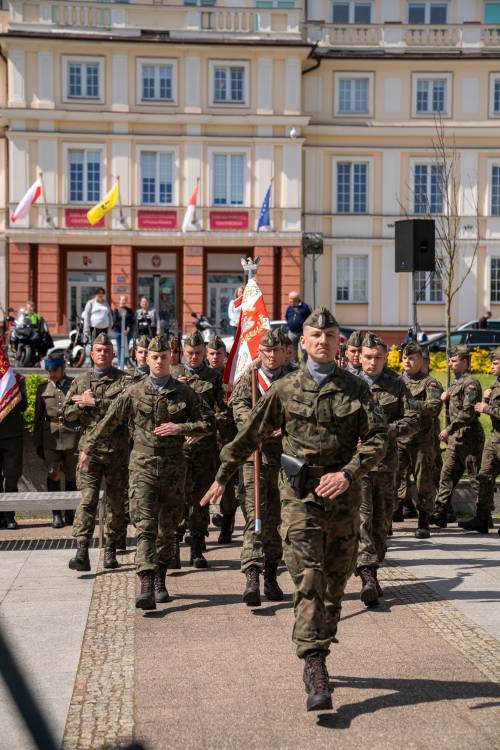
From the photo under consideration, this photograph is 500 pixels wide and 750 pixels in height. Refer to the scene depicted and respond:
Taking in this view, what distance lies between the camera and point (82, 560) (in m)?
9.98

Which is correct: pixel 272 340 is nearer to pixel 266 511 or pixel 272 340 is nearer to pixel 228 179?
pixel 266 511

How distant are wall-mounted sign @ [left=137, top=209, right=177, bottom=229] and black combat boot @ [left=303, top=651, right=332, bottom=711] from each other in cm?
3548

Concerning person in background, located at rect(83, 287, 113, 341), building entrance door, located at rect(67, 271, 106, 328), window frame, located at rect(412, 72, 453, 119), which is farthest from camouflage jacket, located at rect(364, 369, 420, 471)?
window frame, located at rect(412, 72, 453, 119)

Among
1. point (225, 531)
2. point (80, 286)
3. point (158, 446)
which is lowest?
point (225, 531)

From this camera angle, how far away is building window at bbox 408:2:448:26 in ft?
145

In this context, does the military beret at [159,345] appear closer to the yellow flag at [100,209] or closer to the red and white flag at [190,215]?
the yellow flag at [100,209]

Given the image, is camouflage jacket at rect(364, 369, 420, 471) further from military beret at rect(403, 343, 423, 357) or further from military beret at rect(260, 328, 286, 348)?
military beret at rect(403, 343, 423, 357)

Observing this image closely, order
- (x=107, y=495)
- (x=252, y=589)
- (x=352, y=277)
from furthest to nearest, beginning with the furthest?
(x=352, y=277), (x=107, y=495), (x=252, y=589)

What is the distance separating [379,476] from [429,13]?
39.2 metres

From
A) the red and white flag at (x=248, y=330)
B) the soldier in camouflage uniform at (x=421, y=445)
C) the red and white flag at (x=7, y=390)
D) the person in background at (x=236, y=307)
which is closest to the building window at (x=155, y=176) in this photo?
the person in background at (x=236, y=307)

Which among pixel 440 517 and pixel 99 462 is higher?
pixel 99 462

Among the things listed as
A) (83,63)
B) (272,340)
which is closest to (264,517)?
(272,340)

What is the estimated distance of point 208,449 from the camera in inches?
424

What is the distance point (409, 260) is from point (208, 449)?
625 cm
